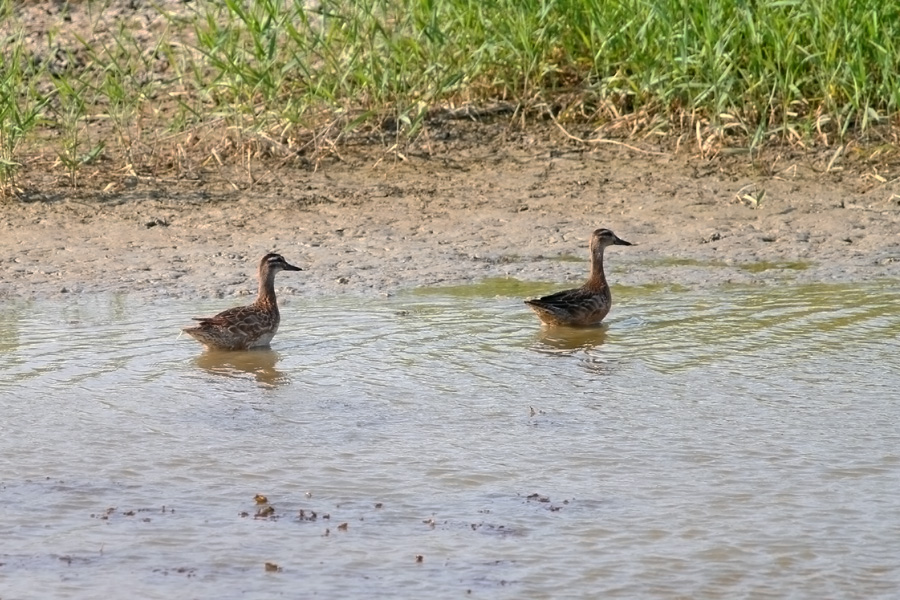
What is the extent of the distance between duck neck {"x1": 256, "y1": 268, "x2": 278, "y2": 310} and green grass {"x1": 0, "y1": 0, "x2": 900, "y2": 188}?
2.95 meters

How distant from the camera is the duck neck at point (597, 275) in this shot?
995 centimetres

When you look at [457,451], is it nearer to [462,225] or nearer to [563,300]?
[563,300]

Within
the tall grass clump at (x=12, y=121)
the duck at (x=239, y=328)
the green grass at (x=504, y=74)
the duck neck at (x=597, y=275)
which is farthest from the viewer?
the green grass at (x=504, y=74)

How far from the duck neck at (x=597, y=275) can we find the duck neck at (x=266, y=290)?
1.95 m

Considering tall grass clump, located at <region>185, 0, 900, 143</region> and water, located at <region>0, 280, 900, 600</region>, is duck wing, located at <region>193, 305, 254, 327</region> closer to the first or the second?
water, located at <region>0, 280, 900, 600</region>

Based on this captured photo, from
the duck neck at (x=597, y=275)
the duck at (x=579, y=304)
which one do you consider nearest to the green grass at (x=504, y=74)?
the duck neck at (x=597, y=275)

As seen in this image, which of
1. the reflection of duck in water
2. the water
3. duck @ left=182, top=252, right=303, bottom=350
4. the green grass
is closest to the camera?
the water

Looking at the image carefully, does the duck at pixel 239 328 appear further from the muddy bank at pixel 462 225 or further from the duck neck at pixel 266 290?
the muddy bank at pixel 462 225

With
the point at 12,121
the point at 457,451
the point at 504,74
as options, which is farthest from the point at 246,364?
the point at 504,74

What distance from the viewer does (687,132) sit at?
12.8 metres

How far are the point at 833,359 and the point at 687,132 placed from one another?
452cm

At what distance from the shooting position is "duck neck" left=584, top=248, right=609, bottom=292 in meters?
9.95

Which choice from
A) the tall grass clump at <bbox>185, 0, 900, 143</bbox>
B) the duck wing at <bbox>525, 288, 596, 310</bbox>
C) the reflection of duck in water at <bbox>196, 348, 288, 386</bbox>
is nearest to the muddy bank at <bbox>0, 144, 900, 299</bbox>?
the tall grass clump at <bbox>185, 0, 900, 143</bbox>

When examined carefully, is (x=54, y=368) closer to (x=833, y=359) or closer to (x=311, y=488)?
(x=311, y=488)
